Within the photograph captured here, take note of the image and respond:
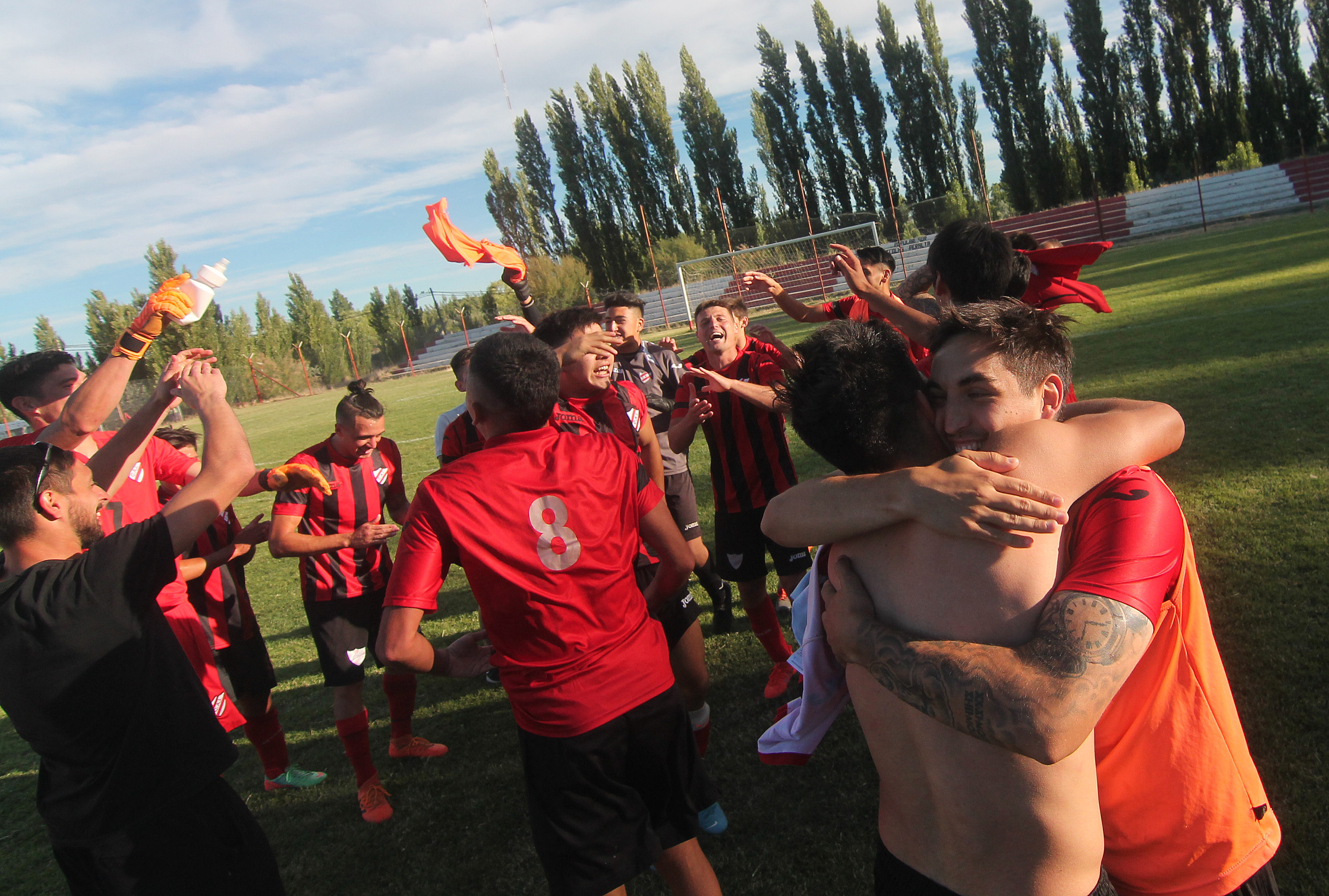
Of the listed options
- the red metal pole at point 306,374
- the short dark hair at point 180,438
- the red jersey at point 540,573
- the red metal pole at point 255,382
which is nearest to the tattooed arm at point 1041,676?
the red jersey at point 540,573

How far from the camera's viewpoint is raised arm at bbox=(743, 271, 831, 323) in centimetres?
476

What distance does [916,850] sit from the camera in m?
1.58

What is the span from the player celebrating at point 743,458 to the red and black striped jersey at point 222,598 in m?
2.60

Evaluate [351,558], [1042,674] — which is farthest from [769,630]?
[1042,674]

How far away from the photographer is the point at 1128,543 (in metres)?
1.33

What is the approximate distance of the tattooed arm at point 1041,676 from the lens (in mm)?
1235

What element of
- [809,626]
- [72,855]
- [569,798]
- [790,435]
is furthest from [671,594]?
[790,435]

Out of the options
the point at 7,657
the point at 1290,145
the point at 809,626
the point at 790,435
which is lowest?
the point at 790,435

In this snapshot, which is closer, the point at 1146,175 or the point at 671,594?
the point at 671,594

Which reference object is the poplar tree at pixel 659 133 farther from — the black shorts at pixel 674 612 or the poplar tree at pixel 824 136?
the black shorts at pixel 674 612

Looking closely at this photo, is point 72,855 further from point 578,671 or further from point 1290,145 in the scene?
point 1290,145

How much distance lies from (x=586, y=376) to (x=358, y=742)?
2225mm

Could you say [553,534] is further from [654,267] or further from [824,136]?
[824,136]

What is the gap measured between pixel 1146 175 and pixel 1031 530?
4550cm
